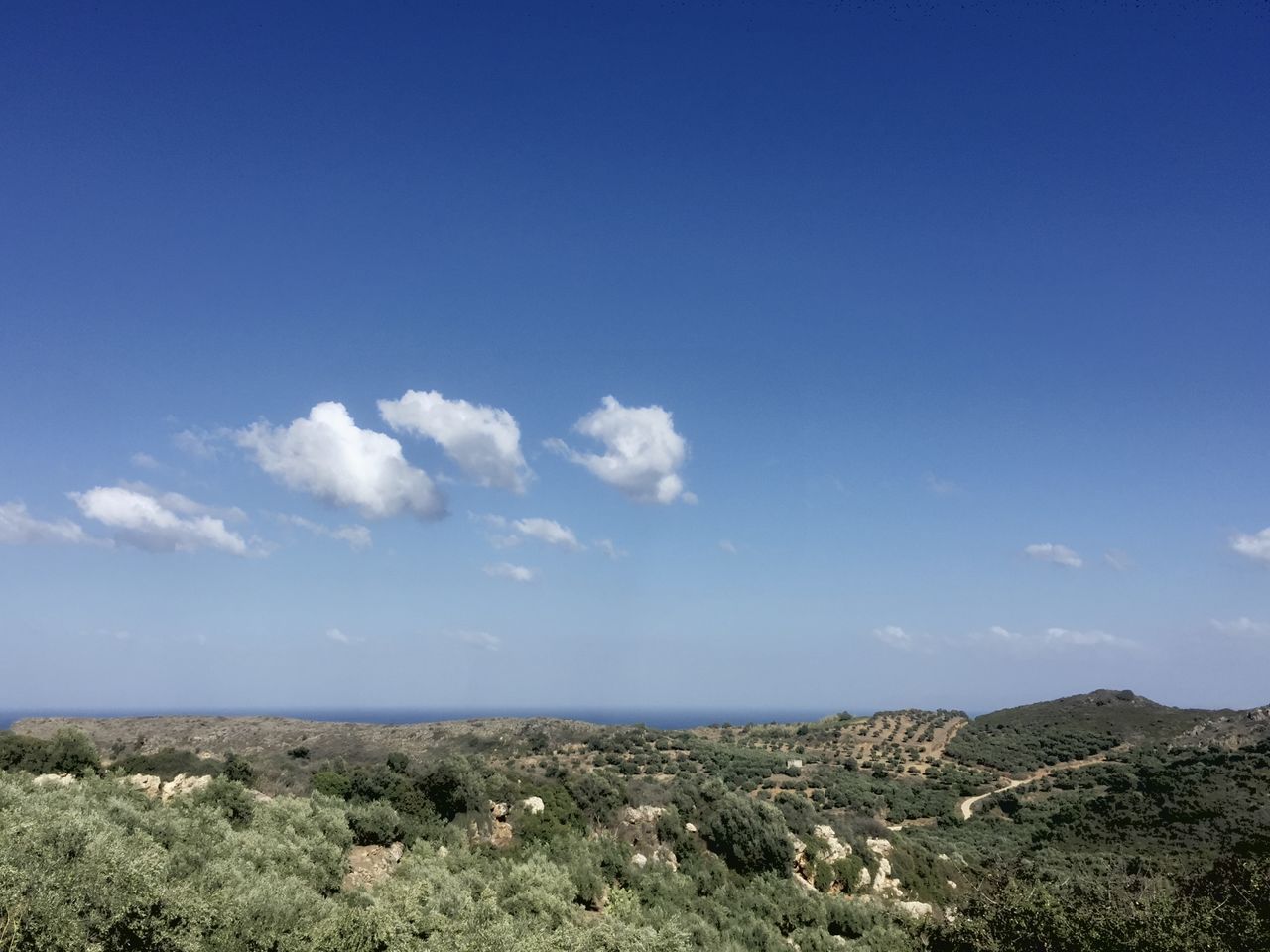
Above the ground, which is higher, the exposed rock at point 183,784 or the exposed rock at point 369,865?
the exposed rock at point 183,784

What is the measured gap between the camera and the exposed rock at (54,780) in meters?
20.7

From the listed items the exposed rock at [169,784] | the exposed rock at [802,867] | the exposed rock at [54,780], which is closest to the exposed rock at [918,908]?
the exposed rock at [802,867]

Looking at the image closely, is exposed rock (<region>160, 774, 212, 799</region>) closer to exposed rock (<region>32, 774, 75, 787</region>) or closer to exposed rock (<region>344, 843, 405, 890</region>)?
exposed rock (<region>32, 774, 75, 787</region>)

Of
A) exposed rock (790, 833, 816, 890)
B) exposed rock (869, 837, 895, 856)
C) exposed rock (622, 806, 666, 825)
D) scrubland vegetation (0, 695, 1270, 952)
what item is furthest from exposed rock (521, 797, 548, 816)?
exposed rock (869, 837, 895, 856)

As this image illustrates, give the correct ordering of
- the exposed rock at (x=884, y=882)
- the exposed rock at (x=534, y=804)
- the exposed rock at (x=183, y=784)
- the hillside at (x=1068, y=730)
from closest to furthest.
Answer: the exposed rock at (x=183, y=784)
the exposed rock at (x=534, y=804)
the exposed rock at (x=884, y=882)
the hillside at (x=1068, y=730)

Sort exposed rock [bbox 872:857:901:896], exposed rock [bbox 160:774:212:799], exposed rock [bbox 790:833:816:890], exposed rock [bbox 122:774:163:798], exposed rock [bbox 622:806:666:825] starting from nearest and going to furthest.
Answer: exposed rock [bbox 122:774:163:798] < exposed rock [bbox 160:774:212:799] < exposed rock [bbox 790:833:816:890] < exposed rock [bbox 872:857:901:896] < exposed rock [bbox 622:806:666:825]

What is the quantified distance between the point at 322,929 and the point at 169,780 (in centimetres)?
1730

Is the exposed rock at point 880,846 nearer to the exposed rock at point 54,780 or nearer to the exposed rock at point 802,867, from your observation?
the exposed rock at point 802,867

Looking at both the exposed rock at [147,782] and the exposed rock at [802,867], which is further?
the exposed rock at [802,867]

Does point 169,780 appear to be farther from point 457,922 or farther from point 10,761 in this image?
point 457,922

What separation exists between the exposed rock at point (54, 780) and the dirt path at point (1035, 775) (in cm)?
4878

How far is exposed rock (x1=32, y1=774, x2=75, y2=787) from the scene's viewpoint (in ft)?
67.9

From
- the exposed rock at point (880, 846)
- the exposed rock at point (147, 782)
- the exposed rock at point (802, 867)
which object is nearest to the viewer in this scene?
the exposed rock at point (147, 782)

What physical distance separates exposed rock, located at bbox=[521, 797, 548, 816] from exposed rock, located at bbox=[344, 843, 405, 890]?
554cm
